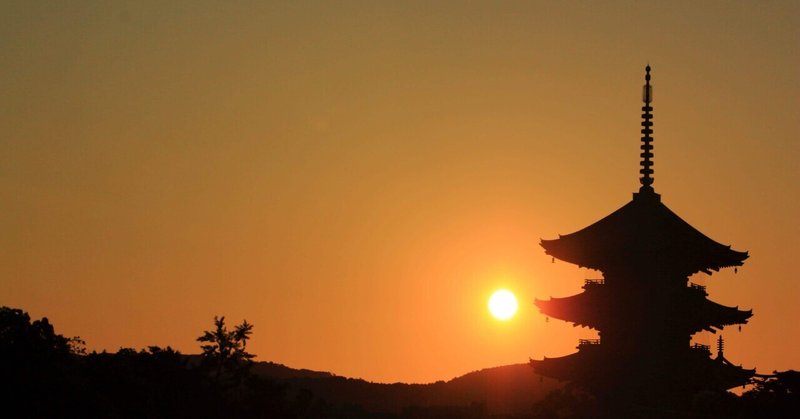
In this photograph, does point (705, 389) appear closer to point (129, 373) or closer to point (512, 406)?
point (512, 406)

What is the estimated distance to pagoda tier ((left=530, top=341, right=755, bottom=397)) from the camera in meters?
97.8

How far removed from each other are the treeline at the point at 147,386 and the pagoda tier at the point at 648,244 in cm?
946

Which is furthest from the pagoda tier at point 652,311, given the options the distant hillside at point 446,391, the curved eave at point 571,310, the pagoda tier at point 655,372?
the distant hillside at point 446,391

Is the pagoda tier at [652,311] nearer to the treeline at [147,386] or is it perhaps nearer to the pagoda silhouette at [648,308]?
the pagoda silhouette at [648,308]

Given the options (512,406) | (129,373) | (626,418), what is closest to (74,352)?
(129,373)

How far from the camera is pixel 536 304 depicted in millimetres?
105938

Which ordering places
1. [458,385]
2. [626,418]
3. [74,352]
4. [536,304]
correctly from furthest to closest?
[458,385]
[536,304]
[626,418]
[74,352]

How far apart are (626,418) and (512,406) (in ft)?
87.7

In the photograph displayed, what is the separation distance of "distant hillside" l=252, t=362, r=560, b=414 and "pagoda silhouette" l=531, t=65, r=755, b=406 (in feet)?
45.7

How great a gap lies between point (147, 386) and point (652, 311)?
31.8 metres

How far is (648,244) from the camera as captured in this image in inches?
3893

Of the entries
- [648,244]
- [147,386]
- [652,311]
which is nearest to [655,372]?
[652,311]

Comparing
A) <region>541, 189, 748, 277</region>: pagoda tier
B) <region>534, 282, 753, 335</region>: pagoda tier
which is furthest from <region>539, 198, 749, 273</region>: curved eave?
<region>534, 282, 753, 335</region>: pagoda tier

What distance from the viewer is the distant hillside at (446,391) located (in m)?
121
